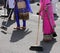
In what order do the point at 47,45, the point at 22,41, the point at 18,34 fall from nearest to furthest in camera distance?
1. the point at 47,45
2. the point at 22,41
3. the point at 18,34

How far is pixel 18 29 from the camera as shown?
367 inches

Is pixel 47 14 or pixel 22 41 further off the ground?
pixel 47 14

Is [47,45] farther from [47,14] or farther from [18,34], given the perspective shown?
[18,34]

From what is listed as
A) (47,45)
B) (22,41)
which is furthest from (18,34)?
(47,45)

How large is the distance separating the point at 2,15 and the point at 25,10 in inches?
132

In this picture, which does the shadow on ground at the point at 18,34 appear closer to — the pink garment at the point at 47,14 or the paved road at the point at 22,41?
the paved road at the point at 22,41

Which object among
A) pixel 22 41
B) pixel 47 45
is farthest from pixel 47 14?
pixel 22 41

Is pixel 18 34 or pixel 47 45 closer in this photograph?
pixel 47 45

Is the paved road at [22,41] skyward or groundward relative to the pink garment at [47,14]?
groundward

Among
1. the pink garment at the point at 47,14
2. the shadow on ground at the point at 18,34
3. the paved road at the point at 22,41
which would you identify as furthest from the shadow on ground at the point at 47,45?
the shadow on ground at the point at 18,34

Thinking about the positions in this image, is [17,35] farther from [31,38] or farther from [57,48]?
[57,48]

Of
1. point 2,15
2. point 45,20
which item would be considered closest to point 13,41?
point 45,20

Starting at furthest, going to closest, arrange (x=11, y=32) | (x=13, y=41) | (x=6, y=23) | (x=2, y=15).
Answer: (x=2, y=15), (x=6, y=23), (x=11, y=32), (x=13, y=41)

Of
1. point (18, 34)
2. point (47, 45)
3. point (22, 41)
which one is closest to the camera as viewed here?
point (47, 45)
